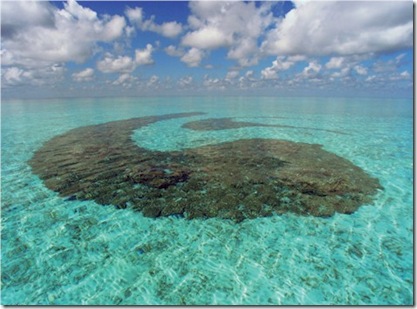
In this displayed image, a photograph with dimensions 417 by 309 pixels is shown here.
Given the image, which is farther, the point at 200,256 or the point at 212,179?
the point at 212,179

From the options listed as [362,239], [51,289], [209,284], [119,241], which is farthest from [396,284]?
[51,289]

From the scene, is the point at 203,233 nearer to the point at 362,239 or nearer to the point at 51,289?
the point at 51,289

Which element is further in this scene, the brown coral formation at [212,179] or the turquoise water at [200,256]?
the brown coral formation at [212,179]

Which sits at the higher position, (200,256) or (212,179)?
(200,256)

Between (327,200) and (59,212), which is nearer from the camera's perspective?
(59,212)

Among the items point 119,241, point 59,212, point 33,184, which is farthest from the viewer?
point 33,184

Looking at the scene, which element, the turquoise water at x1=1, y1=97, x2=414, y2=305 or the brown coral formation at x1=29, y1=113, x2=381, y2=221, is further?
the brown coral formation at x1=29, y1=113, x2=381, y2=221

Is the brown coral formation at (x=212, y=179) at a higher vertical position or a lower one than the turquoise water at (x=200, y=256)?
lower

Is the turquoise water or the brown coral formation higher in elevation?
the turquoise water
